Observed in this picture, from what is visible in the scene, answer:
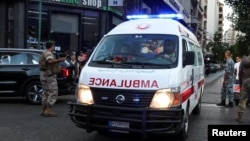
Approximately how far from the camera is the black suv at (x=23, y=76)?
1251cm

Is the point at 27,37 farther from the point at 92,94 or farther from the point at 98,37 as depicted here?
the point at 92,94

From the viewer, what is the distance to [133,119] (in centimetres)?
677

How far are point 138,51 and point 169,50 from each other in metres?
0.54

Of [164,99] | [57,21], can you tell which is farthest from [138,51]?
[57,21]

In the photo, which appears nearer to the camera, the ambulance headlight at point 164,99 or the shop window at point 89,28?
the ambulance headlight at point 164,99

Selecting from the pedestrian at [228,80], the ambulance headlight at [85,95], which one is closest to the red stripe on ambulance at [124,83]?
the ambulance headlight at [85,95]

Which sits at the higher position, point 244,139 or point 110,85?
point 110,85

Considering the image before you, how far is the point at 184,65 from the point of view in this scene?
7684 mm

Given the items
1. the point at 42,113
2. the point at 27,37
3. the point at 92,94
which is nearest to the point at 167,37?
the point at 92,94

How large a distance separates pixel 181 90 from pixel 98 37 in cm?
2252

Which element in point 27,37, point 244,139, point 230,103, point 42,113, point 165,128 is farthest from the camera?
point 27,37

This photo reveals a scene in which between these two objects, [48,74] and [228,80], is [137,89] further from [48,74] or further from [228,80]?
[228,80]

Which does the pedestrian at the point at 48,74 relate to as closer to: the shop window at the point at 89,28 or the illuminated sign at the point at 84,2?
the illuminated sign at the point at 84,2

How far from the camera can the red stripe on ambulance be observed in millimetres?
6891
